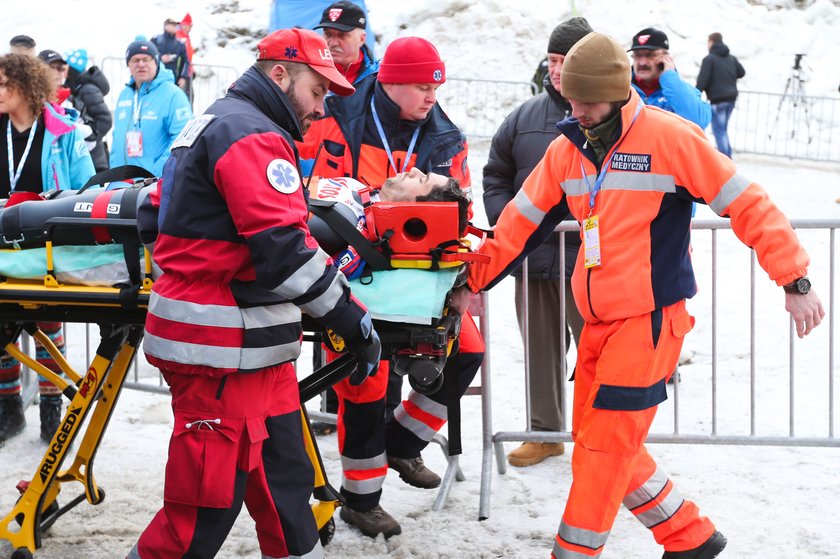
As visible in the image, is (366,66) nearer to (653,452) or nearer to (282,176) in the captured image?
(282,176)

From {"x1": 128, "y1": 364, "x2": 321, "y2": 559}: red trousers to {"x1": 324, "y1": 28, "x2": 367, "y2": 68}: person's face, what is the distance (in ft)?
7.42

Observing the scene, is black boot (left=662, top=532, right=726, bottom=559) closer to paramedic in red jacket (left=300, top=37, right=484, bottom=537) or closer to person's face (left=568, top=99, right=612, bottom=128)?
paramedic in red jacket (left=300, top=37, right=484, bottom=537)

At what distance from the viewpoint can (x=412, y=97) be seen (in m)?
4.71

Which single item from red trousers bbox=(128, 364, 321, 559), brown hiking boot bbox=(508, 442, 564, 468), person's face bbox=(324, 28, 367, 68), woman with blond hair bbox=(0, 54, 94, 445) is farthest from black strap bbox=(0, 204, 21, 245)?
brown hiking boot bbox=(508, 442, 564, 468)

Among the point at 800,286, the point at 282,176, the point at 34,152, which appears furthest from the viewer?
the point at 34,152

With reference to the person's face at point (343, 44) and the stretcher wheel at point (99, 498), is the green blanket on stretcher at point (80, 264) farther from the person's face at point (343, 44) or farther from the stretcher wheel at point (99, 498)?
the person's face at point (343, 44)

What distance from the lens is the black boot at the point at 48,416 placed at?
5.67m

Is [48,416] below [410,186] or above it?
below

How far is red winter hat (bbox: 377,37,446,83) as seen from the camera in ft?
15.3

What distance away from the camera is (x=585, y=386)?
385 cm

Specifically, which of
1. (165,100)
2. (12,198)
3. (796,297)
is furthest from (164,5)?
(796,297)

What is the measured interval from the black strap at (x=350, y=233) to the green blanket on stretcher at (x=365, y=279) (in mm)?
45

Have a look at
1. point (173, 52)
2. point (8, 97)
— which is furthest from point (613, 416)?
point (173, 52)

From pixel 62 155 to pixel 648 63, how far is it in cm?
363
